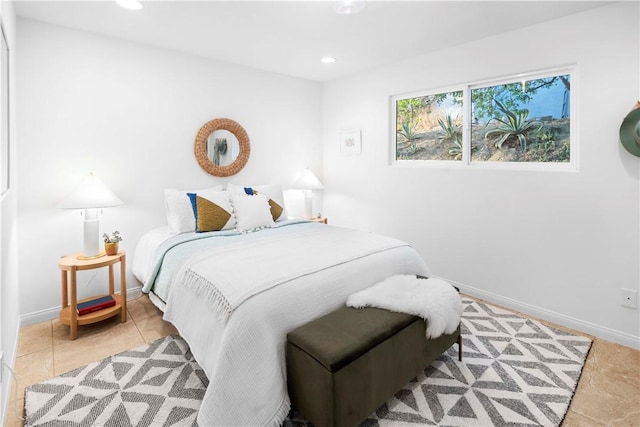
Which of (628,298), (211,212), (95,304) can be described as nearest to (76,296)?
(95,304)

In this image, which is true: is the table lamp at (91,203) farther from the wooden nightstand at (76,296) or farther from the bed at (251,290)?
the bed at (251,290)

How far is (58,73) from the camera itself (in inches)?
109

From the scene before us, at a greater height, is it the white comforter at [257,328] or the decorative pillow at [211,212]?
the decorative pillow at [211,212]

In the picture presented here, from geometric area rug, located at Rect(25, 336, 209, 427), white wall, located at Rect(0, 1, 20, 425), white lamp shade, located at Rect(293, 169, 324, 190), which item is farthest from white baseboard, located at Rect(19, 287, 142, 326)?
white lamp shade, located at Rect(293, 169, 324, 190)

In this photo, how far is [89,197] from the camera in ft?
8.71

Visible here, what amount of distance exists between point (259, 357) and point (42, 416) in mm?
1191

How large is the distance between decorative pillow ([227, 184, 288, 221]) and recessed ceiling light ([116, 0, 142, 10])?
1657 mm

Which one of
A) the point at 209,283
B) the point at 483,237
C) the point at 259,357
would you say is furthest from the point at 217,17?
the point at 483,237

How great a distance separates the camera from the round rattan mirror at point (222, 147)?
142 inches

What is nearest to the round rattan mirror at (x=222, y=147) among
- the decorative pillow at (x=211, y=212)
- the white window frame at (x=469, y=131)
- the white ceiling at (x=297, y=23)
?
A: the decorative pillow at (x=211, y=212)

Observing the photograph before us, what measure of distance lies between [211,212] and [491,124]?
2.72 meters

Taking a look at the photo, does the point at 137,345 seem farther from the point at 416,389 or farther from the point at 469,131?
the point at 469,131

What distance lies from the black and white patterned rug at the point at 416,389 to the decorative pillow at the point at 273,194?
1.48m

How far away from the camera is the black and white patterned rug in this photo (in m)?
1.75
